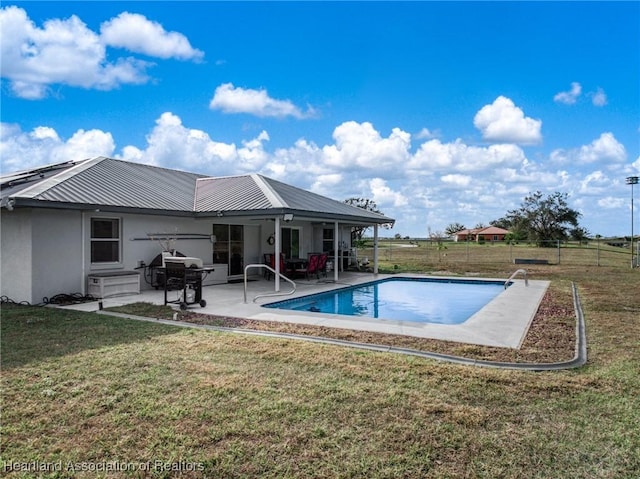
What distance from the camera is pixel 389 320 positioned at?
8.56m

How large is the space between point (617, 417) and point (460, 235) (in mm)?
82639

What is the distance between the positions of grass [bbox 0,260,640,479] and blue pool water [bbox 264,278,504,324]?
15.5 ft

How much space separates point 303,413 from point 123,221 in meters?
10.00


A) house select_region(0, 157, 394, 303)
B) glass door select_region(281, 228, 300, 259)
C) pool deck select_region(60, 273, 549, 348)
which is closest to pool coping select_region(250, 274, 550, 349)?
pool deck select_region(60, 273, 549, 348)

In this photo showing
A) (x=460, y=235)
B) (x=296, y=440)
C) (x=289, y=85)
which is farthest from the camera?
(x=460, y=235)

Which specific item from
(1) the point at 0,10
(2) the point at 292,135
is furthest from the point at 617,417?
(2) the point at 292,135

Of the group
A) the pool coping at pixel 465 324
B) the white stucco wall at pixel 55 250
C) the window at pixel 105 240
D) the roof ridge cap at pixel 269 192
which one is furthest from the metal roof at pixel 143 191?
the pool coping at pixel 465 324

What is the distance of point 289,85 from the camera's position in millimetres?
19250

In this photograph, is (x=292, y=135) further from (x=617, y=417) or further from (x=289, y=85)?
(x=617, y=417)

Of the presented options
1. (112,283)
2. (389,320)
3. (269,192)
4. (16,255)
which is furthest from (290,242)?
(389,320)

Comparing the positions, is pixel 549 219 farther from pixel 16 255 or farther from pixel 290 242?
pixel 16 255

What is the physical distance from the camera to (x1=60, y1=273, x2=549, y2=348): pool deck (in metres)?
7.34

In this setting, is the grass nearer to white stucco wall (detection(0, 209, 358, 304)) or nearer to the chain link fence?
white stucco wall (detection(0, 209, 358, 304))

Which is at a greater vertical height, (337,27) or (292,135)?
(337,27)
